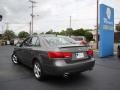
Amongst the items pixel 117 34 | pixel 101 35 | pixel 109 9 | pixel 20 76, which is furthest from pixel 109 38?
pixel 117 34

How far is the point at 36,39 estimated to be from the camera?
675cm

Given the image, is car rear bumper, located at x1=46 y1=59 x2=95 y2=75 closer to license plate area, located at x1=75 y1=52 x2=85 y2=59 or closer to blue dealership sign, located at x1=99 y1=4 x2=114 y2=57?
license plate area, located at x1=75 y1=52 x2=85 y2=59

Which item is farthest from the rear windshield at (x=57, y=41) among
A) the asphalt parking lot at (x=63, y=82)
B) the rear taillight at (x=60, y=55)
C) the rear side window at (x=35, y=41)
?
the asphalt parking lot at (x=63, y=82)

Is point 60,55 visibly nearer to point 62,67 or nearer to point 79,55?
point 62,67

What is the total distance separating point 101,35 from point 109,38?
1.23 m

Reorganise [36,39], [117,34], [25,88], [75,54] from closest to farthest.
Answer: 1. [25,88]
2. [75,54]
3. [36,39]
4. [117,34]

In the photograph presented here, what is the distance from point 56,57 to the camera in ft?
18.0

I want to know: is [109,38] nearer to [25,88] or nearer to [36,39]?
[36,39]

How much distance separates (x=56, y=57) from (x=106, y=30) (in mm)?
8196

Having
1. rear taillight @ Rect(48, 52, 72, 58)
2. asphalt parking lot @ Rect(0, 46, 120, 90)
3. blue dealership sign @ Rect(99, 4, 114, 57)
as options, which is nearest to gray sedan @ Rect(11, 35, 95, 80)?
rear taillight @ Rect(48, 52, 72, 58)

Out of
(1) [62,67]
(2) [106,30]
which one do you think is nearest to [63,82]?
(1) [62,67]

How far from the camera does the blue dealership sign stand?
12.3 meters

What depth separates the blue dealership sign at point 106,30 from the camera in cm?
1233

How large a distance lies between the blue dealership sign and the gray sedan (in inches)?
240
